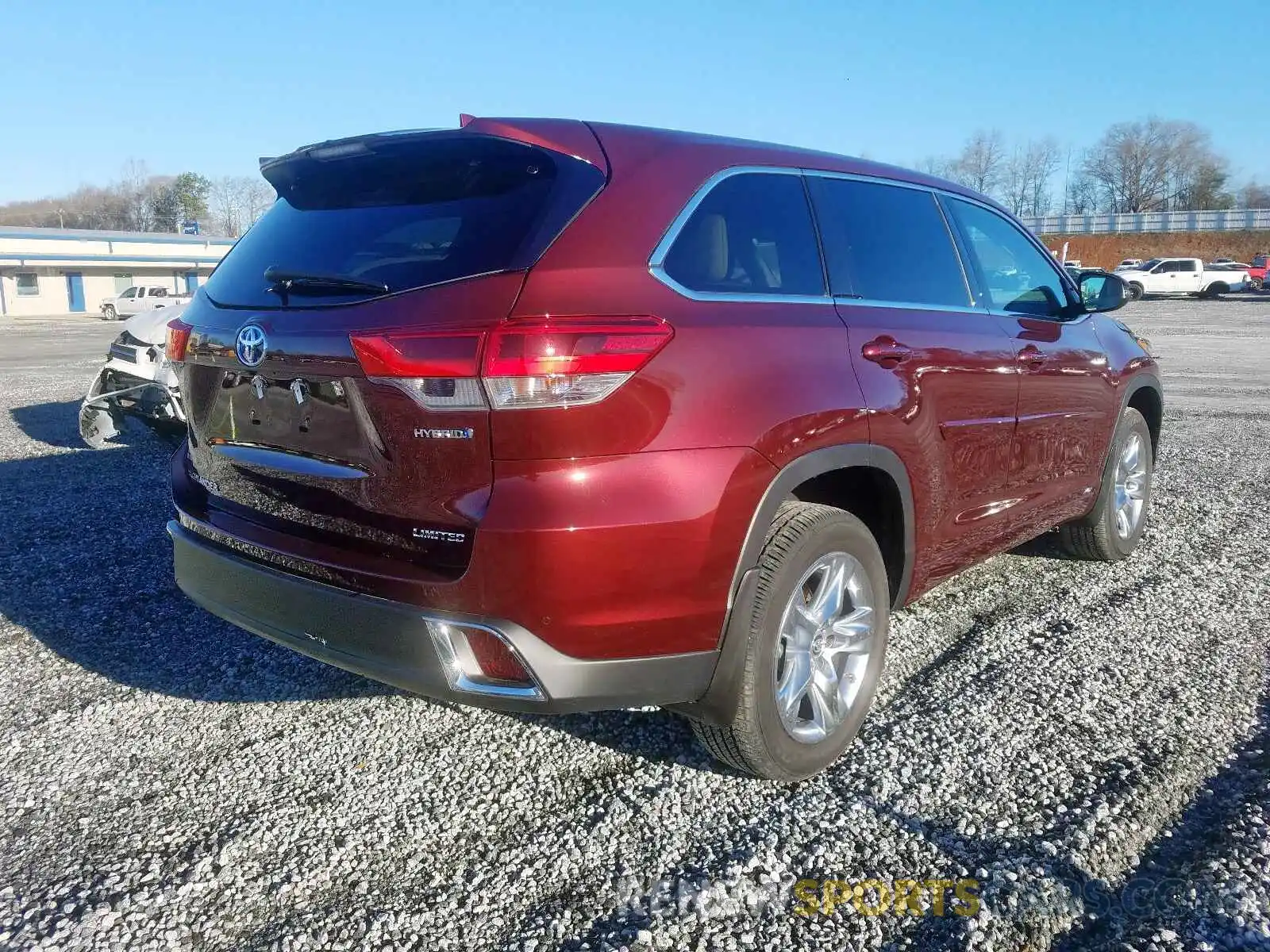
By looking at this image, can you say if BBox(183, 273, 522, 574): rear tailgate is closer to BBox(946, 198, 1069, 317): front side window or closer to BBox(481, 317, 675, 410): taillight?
BBox(481, 317, 675, 410): taillight

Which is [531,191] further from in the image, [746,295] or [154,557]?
[154,557]

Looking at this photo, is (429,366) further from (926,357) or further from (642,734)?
(926,357)

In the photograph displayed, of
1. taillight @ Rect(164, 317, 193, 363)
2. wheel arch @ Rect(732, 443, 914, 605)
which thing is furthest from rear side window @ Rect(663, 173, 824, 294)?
taillight @ Rect(164, 317, 193, 363)

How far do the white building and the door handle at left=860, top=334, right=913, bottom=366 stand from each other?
55342 mm

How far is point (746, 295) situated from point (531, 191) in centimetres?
65

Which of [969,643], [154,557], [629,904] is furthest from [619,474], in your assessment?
[154,557]

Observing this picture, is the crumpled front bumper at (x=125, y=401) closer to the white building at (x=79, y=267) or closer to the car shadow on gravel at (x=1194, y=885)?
the car shadow on gravel at (x=1194, y=885)

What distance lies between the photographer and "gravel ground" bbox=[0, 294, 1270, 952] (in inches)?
90.3

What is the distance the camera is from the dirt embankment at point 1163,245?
217ft

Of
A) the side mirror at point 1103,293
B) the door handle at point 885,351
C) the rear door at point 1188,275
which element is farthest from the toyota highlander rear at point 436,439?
the rear door at point 1188,275

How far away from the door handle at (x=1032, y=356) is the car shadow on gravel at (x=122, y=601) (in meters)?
2.75

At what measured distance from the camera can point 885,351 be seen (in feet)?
10.0

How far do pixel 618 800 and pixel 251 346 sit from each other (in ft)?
5.33

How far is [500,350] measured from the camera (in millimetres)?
2225
